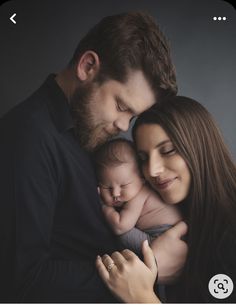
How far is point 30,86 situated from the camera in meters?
1.57

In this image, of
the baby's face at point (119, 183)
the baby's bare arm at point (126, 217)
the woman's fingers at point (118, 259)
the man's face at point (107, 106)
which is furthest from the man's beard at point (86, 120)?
the woman's fingers at point (118, 259)

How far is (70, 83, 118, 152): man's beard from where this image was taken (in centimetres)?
153

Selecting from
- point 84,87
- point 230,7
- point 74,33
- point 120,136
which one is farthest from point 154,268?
point 230,7

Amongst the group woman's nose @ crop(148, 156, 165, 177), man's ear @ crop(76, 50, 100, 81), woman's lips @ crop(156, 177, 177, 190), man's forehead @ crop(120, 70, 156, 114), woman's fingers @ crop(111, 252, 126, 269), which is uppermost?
man's ear @ crop(76, 50, 100, 81)

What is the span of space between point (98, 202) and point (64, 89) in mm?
405

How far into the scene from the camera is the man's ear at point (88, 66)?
5.06ft

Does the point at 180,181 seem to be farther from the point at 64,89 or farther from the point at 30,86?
the point at 30,86

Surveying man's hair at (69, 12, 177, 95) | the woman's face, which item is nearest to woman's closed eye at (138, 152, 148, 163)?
the woman's face

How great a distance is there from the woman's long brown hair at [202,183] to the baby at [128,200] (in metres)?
0.09

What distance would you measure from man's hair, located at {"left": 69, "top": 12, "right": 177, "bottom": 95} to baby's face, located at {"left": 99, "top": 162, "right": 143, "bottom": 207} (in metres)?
0.29

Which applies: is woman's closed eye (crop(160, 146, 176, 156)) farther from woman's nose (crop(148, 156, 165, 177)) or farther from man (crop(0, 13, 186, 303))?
man (crop(0, 13, 186, 303))

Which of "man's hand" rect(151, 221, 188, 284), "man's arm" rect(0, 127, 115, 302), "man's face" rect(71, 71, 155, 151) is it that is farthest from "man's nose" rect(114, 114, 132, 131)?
"man's hand" rect(151, 221, 188, 284)

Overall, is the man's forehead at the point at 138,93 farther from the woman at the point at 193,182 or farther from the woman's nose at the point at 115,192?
the woman's nose at the point at 115,192

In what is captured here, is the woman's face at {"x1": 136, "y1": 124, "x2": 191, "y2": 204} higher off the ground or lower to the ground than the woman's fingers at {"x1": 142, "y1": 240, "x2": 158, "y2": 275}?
higher
